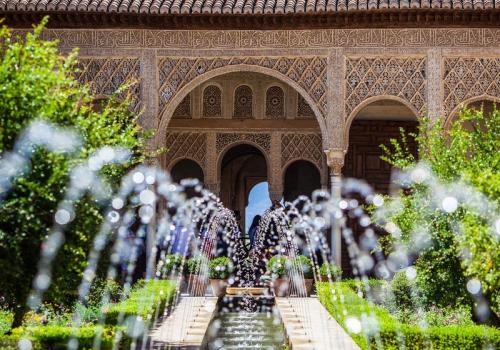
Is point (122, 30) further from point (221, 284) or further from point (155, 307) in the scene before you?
point (155, 307)

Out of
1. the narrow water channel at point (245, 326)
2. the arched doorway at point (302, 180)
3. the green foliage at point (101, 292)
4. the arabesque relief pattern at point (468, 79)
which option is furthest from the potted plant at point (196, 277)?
the arched doorway at point (302, 180)

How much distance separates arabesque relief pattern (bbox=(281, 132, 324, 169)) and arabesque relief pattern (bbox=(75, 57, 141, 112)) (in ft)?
12.7

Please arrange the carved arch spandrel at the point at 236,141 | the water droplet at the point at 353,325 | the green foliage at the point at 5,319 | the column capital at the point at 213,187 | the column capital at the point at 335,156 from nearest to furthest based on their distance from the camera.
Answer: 1. the water droplet at the point at 353,325
2. the green foliage at the point at 5,319
3. the column capital at the point at 335,156
4. the column capital at the point at 213,187
5. the carved arch spandrel at the point at 236,141

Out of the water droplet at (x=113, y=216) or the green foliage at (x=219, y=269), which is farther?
the green foliage at (x=219, y=269)

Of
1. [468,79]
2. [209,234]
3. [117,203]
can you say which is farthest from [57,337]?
[209,234]

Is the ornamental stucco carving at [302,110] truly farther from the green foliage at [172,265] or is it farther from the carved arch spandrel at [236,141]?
the green foliage at [172,265]

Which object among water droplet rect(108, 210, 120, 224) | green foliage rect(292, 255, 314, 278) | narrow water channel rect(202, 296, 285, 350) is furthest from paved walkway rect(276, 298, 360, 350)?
water droplet rect(108, 210, 120, 224)

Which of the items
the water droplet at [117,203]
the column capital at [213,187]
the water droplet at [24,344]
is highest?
the column capital at [213,187]

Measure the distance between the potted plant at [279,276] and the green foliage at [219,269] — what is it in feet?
2.41

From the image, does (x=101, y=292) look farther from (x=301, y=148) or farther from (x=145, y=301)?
(x=301, y=148)

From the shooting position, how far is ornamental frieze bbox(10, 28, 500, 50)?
595 inches

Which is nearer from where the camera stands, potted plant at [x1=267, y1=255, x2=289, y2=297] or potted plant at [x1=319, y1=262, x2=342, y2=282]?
potted plant at [x1=319, y1=262, x2=342, y2=282]

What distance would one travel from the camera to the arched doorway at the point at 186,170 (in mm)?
19750

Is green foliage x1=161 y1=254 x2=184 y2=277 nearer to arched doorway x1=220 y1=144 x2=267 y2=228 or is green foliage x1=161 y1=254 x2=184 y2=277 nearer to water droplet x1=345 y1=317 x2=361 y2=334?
arched doorway x1=220 y1=144 x2=267 y2=228
